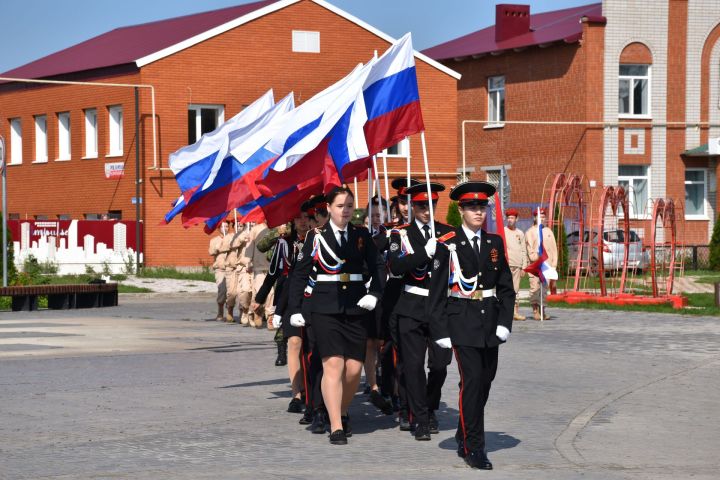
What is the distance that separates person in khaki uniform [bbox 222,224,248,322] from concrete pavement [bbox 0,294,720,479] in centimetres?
326

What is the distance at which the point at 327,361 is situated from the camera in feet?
32.0

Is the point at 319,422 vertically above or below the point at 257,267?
below

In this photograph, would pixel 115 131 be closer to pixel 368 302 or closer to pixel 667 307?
pixel 667 307

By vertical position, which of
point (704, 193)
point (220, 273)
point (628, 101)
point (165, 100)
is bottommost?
point (220, 273)

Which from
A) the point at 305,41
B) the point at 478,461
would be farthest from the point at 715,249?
the point at 478,461

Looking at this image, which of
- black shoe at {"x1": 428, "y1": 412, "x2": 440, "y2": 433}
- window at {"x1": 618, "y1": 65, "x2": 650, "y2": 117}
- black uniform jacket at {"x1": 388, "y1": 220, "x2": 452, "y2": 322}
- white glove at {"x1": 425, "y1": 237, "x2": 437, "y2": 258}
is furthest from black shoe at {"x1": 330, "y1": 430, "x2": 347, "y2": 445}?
window at {"x1": 618, "y1": 65, "x2": 650, "y2": 117}

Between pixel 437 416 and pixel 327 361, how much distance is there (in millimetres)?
1608

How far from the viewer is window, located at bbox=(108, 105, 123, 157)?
40.6 metres

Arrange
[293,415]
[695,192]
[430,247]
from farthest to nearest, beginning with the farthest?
[695,192] < [293,415] < [430,247]

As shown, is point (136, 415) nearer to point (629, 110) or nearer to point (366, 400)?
point (366, 400)

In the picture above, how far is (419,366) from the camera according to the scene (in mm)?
9875

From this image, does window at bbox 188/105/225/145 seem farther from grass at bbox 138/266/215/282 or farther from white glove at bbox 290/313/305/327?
white glove at bbox 290/313/305/327

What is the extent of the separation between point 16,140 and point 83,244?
29.6 feet

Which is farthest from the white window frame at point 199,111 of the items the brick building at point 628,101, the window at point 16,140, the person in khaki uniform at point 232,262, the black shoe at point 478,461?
the black shoe at point 478,461
